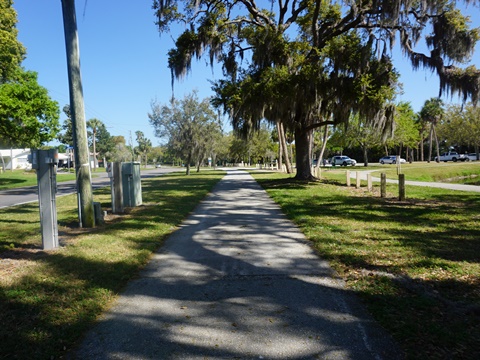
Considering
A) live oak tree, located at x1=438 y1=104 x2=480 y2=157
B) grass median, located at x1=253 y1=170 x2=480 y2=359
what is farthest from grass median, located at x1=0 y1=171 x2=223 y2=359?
live oak tree, located at x1=438 y1=104 x2=480 y2=157

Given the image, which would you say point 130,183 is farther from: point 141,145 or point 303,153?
point 141,145

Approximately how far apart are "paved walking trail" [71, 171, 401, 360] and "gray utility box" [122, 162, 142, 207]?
19.5ft

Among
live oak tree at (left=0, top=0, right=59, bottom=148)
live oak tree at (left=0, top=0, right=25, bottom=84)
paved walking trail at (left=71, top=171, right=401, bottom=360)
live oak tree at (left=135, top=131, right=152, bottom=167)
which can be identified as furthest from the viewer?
live oak tree at (left=135, top=131, right=152, bottom=167)

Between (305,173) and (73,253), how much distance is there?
1581cm

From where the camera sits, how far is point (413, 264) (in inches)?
198

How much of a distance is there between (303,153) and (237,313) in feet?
55.4

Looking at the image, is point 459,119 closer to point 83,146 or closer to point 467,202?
point 467,202

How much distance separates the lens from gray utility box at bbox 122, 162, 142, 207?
11.6m

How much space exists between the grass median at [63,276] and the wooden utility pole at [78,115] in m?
0.55

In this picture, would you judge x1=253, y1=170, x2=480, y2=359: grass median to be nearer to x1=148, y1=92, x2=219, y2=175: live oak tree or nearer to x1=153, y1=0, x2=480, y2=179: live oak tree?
x1=153, y1=0, x2=480, y2=179: live oak tree

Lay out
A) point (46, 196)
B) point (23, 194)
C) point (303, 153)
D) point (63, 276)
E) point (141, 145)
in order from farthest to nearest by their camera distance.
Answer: point (141, 145) < point (303, 153) < point (23, 194) < point (46, 196) < point (63, 276)

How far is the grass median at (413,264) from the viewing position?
3141 mm

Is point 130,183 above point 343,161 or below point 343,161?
below

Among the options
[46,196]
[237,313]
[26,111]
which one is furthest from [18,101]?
[237,313]
